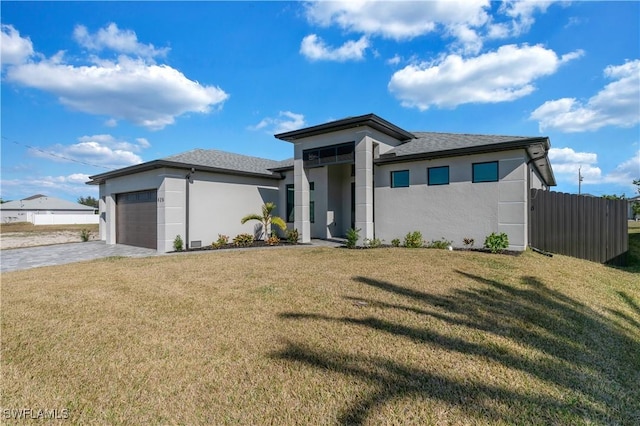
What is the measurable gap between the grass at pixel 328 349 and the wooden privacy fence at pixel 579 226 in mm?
3701

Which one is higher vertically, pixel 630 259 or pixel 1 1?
pixel 1 1

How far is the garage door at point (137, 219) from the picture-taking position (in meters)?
13.7

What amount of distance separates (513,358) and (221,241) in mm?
12296

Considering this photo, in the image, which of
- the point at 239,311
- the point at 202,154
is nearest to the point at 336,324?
the point at 239,311

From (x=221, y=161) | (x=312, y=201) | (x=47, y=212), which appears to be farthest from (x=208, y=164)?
(x=47, y=212)

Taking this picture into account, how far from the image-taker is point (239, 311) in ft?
15.9

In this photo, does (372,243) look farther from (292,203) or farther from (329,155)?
(292,203)

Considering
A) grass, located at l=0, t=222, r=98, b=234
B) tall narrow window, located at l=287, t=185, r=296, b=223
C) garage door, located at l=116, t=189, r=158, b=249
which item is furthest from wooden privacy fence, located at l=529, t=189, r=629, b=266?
grass, located at l=0, t=222, r=98, b=234

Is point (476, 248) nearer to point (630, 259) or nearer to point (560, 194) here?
point (560, 194)

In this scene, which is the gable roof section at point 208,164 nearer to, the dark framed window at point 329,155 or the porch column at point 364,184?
the dark framed window at point 329,155

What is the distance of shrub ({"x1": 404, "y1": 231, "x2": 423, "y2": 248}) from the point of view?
444 inches

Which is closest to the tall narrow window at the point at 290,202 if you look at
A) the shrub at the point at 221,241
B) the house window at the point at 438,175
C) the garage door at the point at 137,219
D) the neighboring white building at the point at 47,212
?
the shrub at the point at 221,241

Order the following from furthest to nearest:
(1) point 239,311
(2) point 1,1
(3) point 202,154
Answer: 1. (3) point 202,154
2. (2) point 1,1
3. (1) point 239,311

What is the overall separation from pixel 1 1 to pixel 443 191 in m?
16.1
